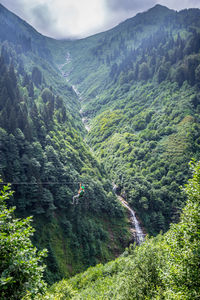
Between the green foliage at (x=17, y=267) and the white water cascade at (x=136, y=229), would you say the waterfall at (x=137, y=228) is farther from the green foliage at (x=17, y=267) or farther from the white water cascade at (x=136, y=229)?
the green foliage at (x=17, y=267)

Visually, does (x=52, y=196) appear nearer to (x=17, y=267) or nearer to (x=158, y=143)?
(x=17, y=267)

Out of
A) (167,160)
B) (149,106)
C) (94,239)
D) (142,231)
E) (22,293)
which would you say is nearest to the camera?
(22,293)

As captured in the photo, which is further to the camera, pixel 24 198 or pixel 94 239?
pixel 94 239

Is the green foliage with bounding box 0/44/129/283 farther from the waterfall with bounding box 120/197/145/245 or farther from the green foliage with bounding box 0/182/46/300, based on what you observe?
the green foliage with bounding box 0/182/46/300

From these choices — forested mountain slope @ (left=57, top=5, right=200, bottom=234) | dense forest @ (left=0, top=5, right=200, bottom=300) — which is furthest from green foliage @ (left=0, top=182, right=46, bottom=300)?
forested mountain slope @ (left=57, top=5, right=200, bottom=234)

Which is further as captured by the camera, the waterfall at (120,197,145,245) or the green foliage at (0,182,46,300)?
the waterfall at (120,197,145,245)

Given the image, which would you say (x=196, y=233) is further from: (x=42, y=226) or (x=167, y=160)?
(x=167, y=160)

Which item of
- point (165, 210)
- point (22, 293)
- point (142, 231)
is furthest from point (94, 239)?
point (22, 293)

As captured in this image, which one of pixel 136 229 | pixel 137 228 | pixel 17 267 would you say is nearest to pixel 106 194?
pixel 136 229

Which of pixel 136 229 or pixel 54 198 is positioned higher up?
pixel 54 198

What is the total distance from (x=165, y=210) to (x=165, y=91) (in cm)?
12323

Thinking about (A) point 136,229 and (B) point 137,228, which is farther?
(B) point 137,228

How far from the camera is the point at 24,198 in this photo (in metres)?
60.8

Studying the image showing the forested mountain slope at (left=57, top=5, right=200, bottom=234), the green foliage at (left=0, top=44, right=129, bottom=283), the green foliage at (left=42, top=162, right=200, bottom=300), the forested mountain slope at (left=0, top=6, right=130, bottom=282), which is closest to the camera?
the green foliage at (left=42, top=162, right=200, bottom=300)
